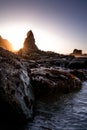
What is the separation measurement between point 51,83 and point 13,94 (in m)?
5.49

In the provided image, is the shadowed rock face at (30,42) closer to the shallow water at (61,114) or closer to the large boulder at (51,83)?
the large boulder at (51,83)

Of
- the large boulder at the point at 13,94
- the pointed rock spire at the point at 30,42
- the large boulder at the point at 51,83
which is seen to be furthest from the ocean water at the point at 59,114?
the pointed rock spire at the point at 30,42

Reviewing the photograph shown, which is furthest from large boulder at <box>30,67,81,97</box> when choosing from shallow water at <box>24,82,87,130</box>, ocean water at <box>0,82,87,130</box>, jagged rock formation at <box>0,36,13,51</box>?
jagged rock formation at <box>0,36,13,51</box>

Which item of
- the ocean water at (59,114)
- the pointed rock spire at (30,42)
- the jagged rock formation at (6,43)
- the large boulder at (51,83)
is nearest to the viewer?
the ocean water at (59,114)

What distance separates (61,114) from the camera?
393 inches

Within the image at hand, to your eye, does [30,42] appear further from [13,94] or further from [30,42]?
[13,94]

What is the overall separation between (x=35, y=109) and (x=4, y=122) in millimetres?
2374

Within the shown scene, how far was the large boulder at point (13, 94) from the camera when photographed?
853 cm

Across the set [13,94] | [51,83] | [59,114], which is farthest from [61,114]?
[51,83]

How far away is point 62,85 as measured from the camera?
1484 cm

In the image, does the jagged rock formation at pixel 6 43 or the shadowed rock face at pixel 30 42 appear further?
the jagged rock formation at pixel 6 43

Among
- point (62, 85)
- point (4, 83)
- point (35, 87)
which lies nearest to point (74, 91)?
point (62, 85)

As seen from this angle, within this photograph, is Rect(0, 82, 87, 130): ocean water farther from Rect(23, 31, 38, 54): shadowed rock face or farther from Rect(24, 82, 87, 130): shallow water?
Rect(23, 31, 38, 54): shadowed rock face

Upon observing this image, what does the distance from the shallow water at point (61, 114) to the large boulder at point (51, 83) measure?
87 cm
